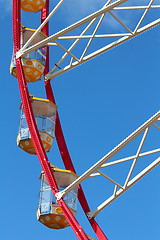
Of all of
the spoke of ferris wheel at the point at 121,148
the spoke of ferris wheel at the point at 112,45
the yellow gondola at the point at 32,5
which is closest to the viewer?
the spoke of ferris wheel at the point at 121,148

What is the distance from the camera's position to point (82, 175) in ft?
63.4

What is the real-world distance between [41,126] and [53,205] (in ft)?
8.34

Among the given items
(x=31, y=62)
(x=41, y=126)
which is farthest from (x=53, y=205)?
(x=31, y=62)

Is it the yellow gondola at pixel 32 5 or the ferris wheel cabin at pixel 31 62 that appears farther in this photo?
the yellow gondola at pixel 32 5

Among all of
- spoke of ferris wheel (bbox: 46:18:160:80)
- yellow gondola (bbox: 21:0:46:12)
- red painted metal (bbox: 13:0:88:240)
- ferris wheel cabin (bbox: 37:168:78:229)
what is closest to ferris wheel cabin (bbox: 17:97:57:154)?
red painted metal (bbox: 13:0:88:240)

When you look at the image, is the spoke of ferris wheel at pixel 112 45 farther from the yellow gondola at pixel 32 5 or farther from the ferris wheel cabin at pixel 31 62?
the yellow gondola at pixel 32 5

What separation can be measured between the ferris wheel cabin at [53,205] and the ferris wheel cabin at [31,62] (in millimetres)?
3339

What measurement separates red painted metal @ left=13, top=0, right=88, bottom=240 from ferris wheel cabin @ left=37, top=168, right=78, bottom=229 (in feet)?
1.55

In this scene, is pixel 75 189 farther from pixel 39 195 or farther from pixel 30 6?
pixel 30 6

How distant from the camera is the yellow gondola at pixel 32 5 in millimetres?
23453

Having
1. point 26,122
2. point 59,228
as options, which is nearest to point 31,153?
point 26,122

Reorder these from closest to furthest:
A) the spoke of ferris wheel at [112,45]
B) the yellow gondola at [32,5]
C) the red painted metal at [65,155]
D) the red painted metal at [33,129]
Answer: the red painted metal at [33,129], the spoke of ferris wheel at [112,45], the red painted metal at [65,155], the yellow gondola at [32,5]

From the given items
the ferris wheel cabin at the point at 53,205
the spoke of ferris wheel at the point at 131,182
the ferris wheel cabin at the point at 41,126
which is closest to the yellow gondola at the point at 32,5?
the ferris wheel cabin at the point at 41,126

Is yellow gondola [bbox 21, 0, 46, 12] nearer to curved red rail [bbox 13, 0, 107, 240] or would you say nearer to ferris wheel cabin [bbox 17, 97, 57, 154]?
curved red rail [bbox 13, 0, 107, 240]
